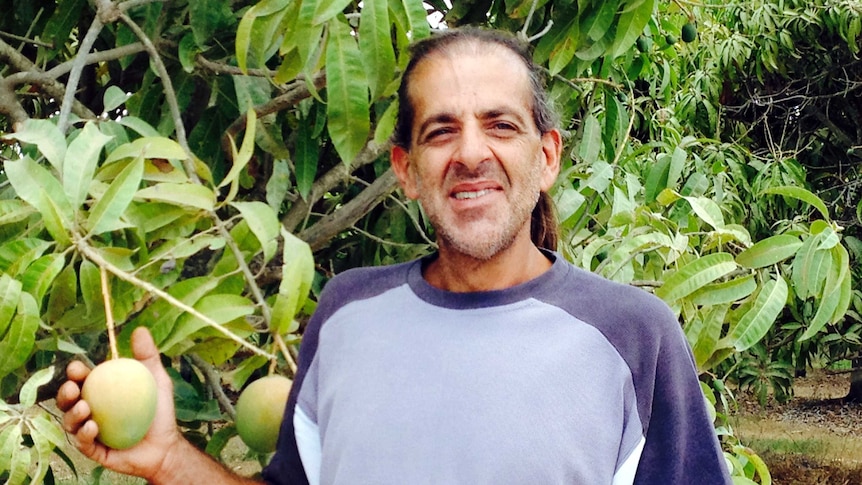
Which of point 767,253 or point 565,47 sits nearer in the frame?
point 767,253

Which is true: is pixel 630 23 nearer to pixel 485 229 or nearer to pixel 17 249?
pixel 485 229

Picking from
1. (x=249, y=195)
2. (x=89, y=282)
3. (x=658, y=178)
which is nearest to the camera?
(x=89, y=282)

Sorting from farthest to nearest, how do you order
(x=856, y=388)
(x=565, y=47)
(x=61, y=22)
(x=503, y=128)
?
(x=856, y=388) < (x=61, y=22) < (x=565, y=47) < (x=503, y=128)

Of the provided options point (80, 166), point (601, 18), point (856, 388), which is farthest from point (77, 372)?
point (856, 388)

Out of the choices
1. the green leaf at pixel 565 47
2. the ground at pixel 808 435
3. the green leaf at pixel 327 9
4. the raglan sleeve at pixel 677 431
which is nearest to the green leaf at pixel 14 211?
the green leaf at pixel 327 9

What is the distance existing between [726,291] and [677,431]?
0.42 m

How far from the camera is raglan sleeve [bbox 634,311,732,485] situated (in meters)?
1.16

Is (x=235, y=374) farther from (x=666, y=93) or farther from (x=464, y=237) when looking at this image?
(x=666, y=93)

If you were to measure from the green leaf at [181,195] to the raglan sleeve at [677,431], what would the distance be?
1.99 ft

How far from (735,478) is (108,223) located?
1.21 m

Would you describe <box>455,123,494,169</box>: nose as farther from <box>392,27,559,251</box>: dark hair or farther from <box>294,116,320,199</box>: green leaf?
<box>294,116,320,199</box>: green leaf

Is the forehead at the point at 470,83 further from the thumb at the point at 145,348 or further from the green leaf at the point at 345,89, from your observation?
the thumb at the point at 145,348

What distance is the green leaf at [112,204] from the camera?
107 cm

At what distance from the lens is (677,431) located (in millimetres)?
1156
